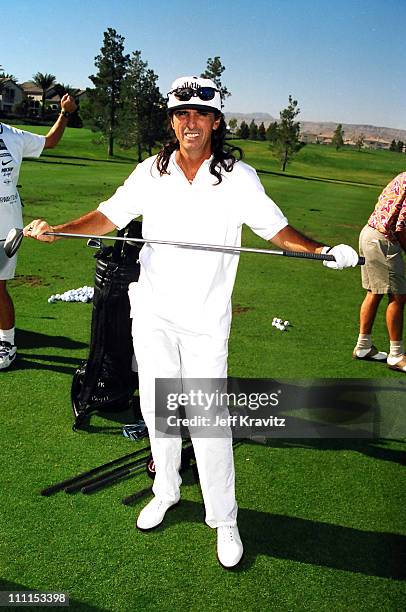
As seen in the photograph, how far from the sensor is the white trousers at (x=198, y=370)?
128 inches

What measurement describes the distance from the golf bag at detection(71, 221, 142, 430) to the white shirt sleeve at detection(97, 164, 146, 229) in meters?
0.77

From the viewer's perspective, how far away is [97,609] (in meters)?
2.88

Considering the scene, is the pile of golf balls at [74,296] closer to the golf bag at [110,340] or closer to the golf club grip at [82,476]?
the golf bag at [110,340]

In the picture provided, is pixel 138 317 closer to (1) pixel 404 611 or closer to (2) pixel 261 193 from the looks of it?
(2) pixel 261 193

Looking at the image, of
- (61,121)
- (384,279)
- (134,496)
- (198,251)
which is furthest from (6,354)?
(384,279)

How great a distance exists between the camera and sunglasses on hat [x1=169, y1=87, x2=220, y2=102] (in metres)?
3.14

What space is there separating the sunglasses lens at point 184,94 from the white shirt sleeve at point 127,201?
0.44 meters

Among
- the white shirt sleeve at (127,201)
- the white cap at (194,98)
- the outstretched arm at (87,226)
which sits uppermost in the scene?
the white cap at (194,98)

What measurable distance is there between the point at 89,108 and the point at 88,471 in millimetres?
68086

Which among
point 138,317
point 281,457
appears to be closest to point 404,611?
point 281,457

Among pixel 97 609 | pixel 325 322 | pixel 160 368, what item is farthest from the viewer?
pixel 325 322

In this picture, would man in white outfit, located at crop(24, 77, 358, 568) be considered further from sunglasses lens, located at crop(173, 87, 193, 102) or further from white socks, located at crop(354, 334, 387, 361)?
white socks, located at crop(354, 334, 387, 361)

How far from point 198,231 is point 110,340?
5.58ft

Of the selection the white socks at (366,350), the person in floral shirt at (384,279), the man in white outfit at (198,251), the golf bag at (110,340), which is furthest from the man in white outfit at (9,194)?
the white socks at (366,350)
